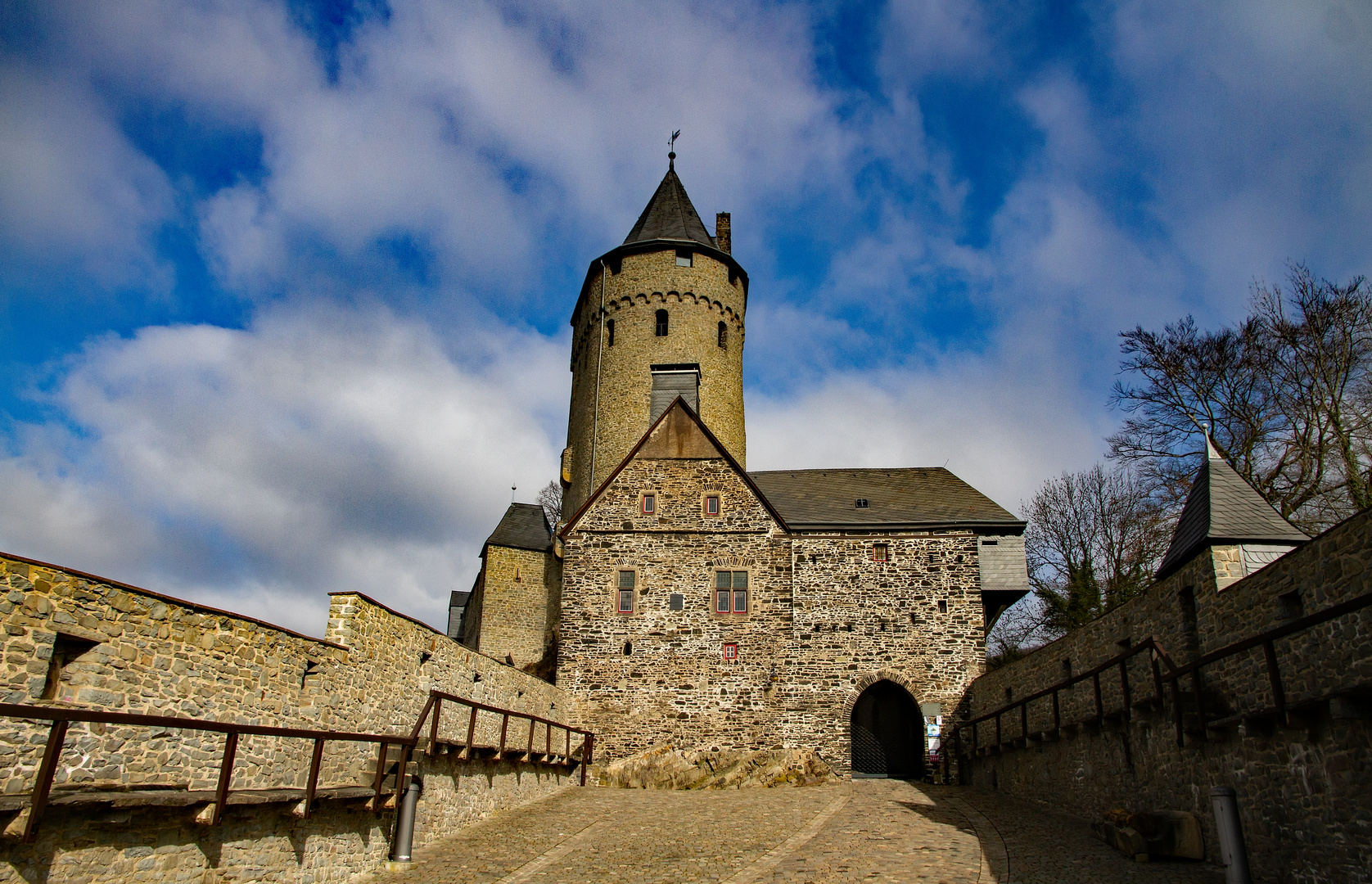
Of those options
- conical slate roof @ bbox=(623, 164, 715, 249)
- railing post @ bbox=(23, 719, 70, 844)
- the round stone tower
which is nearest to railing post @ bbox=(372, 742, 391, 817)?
railing post @ bbox=(23, 719, 70, 844)

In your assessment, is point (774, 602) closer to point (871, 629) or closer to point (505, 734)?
point (871, 629)

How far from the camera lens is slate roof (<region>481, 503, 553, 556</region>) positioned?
29.8 meters

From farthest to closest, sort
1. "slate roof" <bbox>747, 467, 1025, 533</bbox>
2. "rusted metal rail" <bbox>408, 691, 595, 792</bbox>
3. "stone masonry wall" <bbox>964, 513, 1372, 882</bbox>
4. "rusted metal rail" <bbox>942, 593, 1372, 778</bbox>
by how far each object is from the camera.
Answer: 1. "slate roof" <bbox>747, 467, 1025, 533</bbox>
2. "rusted metal rail" <bbox>408, 691, 595, 792</bbox>
3. "rusted metal rail" <bbox>942, 593, 1372, 778</bbox>
4. "stone masonry wall" <bbox>964, 513, 1372, 882</bbox>

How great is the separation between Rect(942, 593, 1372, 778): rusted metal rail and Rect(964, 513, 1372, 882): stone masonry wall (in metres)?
0.15

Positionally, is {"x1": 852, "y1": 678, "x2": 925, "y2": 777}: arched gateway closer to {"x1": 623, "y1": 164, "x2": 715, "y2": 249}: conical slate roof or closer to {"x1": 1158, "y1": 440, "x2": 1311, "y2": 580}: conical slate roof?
{"x1": 1158, "y1": 440, "x2": 1311, "y2": 580}: conical slate roof

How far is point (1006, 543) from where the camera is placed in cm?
2230

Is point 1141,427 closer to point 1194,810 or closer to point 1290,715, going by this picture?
point 1194,810

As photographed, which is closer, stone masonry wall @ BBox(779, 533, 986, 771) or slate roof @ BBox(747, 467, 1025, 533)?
stone masonry wall @ BBox(779, 533, 986, 771)

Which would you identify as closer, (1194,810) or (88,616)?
(88,616)

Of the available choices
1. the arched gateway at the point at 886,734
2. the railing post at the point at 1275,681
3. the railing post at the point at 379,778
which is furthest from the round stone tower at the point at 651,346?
the railing post at the point at 1275,681

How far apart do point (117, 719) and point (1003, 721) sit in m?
15.7

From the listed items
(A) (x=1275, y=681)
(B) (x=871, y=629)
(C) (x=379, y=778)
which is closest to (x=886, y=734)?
(B) (x=871, y=629)

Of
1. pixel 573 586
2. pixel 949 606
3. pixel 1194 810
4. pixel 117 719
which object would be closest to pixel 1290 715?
pixel 1194 810

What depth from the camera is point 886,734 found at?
2488 centimetres
